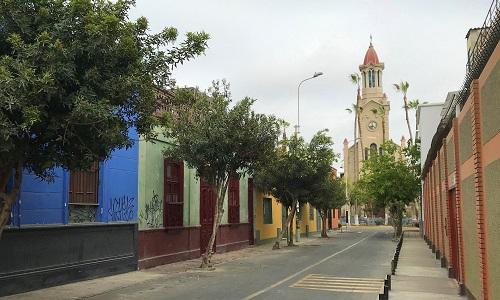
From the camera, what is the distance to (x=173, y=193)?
20.8m

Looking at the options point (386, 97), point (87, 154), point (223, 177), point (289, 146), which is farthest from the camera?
point (386, 97)

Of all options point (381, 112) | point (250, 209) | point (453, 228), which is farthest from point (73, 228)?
point (381, 112)

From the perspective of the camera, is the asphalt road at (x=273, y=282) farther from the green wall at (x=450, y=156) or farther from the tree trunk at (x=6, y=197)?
the tree trunk at (x=6, y=197)

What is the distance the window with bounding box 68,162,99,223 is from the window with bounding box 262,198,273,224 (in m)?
19.0

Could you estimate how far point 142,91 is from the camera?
943 centimetres

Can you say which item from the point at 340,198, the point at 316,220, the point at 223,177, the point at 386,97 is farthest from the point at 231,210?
the point at 386,97

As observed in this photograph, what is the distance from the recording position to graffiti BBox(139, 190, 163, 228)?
18391mm

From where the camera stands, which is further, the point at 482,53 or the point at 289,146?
the point at 289,146

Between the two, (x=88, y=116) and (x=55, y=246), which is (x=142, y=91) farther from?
(x=55, y=246)

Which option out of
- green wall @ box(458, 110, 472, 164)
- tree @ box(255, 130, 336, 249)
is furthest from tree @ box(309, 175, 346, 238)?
green wall @ box(458, 110, 472, 164)

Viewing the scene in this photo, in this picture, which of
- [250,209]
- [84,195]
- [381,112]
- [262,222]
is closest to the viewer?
[84,195]

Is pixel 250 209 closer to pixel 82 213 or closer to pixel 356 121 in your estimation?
pixel 82 213

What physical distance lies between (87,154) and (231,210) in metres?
19.0

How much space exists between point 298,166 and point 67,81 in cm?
2003
